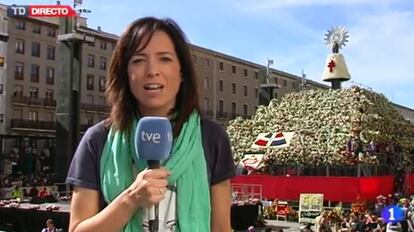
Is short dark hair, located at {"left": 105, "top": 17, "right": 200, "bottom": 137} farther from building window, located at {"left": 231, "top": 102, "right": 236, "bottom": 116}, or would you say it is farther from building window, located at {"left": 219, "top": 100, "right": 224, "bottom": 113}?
building window, located at {"left": 231, "top": 102, "right": 236, "bottom": 116}

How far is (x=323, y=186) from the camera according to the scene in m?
25.0

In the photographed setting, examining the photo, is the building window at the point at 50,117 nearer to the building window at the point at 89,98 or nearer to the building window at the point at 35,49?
the building window at the point at 89,98

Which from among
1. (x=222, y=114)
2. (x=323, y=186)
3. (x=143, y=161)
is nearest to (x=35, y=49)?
(x=222, y=114)

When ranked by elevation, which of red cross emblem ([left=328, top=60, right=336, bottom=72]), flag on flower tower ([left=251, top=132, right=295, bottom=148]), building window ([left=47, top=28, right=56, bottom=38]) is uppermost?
building window ([left=47, top=28, right=56, bottom=38])

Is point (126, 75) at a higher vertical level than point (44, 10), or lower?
lower

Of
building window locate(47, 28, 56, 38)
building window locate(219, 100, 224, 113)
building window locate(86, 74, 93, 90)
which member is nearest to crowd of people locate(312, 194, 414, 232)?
building window locate(86, 74, 93, 90)

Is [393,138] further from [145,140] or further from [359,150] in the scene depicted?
[145,140]

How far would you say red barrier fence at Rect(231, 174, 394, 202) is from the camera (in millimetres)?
24297

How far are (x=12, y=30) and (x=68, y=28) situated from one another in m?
27.9

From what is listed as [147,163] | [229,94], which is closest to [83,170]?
[147,163]

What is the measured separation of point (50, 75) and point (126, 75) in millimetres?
54699

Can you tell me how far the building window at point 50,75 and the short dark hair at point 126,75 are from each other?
54305mm

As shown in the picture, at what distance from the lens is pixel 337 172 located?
86.3 ft

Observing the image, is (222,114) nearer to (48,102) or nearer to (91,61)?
(91,61)
